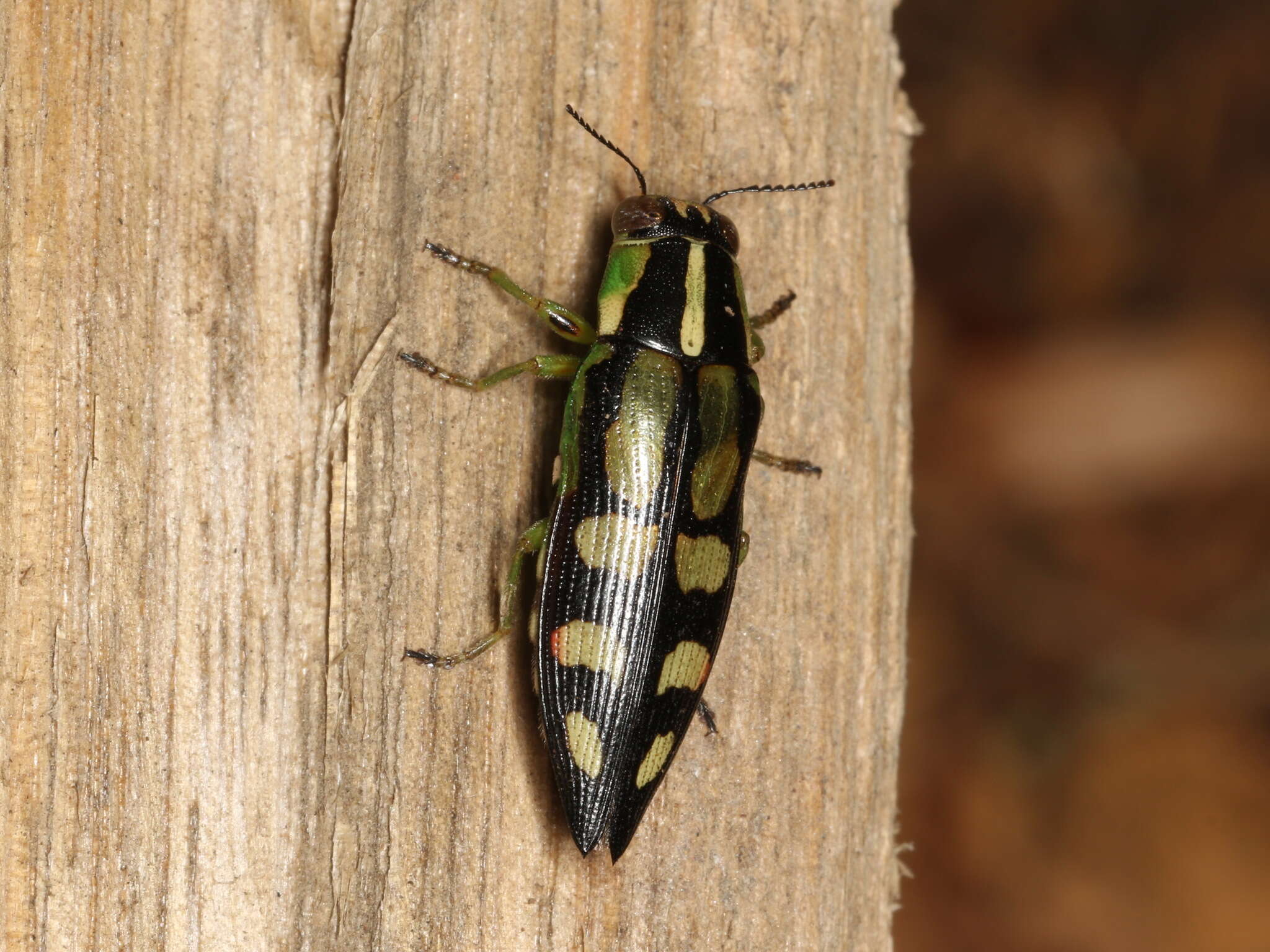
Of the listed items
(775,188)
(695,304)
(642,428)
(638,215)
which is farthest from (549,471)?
(775,188)

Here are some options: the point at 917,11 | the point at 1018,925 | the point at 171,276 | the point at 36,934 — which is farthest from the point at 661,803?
the point at 917,11

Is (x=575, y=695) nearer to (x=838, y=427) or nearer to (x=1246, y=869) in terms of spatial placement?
(x=838, y=427)

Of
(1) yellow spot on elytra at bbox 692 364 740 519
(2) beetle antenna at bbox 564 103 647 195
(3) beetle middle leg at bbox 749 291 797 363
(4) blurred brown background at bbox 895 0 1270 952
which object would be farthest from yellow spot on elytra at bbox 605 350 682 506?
(4) blurred brown background at bbox 895 0 1270 952

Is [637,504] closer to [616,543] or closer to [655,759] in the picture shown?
[616,543]

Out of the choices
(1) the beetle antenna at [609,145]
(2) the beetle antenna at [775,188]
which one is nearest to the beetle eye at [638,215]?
(1) the beetle antenna at [609,145]

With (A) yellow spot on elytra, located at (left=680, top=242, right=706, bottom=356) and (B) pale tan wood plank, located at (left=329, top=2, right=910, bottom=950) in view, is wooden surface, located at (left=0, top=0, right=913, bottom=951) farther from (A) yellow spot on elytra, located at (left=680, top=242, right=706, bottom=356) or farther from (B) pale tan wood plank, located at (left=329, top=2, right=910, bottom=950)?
(A) yellow spot on elytra, located at (left=680, top=242, right=706, bottom=356)

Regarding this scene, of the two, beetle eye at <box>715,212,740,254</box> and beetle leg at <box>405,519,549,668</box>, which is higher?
beetle eye at <box>715,212,740,254</box>
